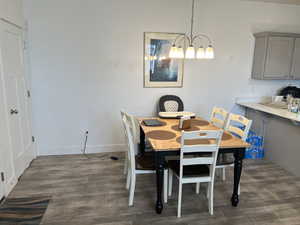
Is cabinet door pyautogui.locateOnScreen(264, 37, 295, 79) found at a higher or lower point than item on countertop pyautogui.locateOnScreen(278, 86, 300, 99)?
higher

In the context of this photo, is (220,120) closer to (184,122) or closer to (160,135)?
(184,122)

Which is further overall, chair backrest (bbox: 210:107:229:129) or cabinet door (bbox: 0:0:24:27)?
chair backrest (bbox: 210:107:229:129)

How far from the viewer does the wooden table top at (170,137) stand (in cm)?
222

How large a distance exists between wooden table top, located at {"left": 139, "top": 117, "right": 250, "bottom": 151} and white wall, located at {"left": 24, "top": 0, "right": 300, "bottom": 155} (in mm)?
1169

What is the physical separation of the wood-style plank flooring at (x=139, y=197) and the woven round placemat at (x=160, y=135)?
0.77 metres

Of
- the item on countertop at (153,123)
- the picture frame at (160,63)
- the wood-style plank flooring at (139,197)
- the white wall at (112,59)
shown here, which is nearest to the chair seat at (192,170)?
the wood-style plank flooring at (139,197)

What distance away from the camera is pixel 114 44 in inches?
149

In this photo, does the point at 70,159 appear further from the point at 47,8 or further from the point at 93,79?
the point at 47,8

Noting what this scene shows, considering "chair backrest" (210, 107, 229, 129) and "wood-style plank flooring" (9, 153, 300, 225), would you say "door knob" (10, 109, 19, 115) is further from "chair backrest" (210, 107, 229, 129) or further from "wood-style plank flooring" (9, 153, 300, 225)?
"chair backrest" (210, 107, 229, 129)

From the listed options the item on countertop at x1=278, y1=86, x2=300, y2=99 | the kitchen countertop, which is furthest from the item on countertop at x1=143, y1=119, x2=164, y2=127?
the item on countertop at x1=278, y1=86, x2=300, y2=99

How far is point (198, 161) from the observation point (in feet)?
7.20

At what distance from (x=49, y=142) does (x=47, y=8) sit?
7.24 feet

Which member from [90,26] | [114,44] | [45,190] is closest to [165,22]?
[114,44]

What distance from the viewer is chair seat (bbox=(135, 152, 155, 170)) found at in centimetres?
Answer: 246
